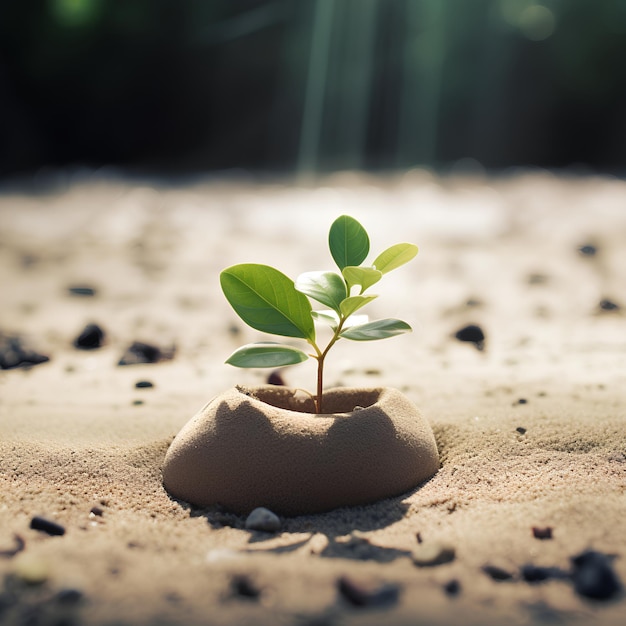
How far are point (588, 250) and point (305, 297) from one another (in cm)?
329

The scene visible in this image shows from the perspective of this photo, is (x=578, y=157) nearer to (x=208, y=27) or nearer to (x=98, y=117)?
(x=208, y=27)

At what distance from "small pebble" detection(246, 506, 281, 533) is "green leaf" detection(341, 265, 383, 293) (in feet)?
1.75

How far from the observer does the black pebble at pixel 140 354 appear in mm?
2777

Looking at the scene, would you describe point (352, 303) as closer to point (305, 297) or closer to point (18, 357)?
point (305, 297)

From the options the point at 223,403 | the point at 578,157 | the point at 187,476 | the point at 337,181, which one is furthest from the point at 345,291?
the point at 578,157

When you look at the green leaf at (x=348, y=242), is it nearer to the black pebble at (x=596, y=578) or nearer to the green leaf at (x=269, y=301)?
the green leaf at (x=269, y=301)

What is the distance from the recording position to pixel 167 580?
112 centimetres

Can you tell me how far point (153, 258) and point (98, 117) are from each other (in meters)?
11.1

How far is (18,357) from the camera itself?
2789mm

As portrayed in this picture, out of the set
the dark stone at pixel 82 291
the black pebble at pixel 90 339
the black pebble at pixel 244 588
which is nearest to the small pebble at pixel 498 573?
the black pebble at pixel 244 588

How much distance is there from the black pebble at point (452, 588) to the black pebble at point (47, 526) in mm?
735

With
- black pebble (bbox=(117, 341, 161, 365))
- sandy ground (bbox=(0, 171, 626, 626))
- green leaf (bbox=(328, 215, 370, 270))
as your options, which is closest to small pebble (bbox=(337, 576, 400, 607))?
sandy ground (bbox=(0, 171, 626, 626))

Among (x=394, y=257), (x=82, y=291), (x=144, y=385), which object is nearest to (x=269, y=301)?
(x=394, y=257)

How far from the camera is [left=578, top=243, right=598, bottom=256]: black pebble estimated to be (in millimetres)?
4293
